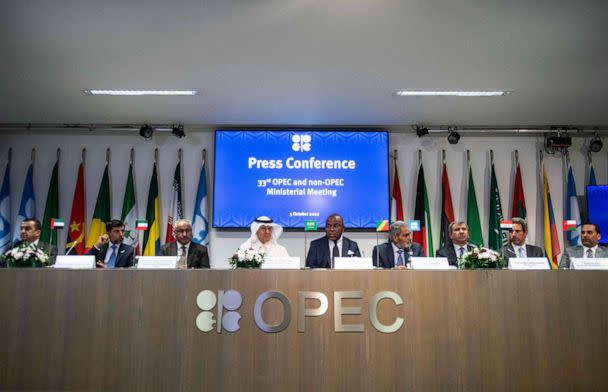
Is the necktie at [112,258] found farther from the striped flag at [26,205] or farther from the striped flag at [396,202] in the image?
the striped flag at [396,202]

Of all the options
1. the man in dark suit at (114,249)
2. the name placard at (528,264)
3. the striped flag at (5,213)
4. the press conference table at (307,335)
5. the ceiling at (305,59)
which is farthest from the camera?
the striped flag at (5,213)

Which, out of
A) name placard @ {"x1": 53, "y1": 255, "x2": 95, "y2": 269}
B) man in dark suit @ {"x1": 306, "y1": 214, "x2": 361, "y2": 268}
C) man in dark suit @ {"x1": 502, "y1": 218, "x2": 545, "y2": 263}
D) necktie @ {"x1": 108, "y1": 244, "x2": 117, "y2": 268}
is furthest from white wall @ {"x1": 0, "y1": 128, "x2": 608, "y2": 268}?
name placard @ {"x1": 53, "y1": 255, "x2": 95, "y2": 269}

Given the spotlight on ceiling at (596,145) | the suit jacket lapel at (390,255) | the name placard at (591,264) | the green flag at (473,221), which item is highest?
the spotlight on ceiling at (596,145)

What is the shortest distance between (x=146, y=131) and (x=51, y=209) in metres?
1.51

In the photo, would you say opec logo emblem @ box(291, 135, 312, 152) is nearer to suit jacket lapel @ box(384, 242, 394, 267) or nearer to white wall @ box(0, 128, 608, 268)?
white wall @ box(0, 128, 608, 268)

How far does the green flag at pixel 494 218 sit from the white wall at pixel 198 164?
0.13m

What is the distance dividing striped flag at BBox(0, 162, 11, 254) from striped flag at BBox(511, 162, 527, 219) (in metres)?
6.22

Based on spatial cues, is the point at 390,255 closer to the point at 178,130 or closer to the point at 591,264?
the point at 591,264

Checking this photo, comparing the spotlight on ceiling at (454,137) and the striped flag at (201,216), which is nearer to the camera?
the striped flag at (201,216)

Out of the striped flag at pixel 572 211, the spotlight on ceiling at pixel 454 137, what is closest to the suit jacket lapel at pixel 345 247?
the spotlight on ceiling at pixel 454 137

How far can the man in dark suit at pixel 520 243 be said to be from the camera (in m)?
5.10

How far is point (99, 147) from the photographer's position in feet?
22.8

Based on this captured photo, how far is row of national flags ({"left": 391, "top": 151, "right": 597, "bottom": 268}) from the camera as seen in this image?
657 centimetres

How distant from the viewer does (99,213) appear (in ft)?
21.8
